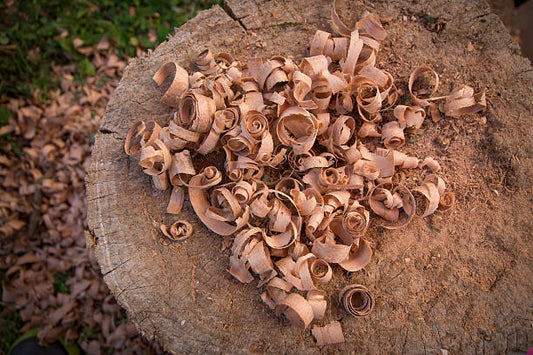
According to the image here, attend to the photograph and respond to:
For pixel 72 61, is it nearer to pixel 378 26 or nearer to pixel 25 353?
pixel 25 353

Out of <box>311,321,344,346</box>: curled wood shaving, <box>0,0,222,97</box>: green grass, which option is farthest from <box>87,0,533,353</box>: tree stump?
<box>0,0,222,97</box>: green grass

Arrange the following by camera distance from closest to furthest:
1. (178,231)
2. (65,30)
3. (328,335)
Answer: (328,335)
(178,231)
(65,30)

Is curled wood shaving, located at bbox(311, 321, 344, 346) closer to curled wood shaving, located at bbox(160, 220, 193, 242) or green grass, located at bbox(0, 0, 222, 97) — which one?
curled wood shaving, located at bbox(160, 220, 193, 242)

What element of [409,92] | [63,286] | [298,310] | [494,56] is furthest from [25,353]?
[494,56]

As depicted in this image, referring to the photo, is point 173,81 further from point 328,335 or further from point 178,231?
point 328,335

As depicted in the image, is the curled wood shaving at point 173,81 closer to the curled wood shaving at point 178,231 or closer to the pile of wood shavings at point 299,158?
the pile of wood shavings at point 299,158

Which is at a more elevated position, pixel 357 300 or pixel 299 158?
pixel 299 158

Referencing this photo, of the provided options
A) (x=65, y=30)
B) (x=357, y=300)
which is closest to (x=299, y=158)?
(x=357, y=300)
